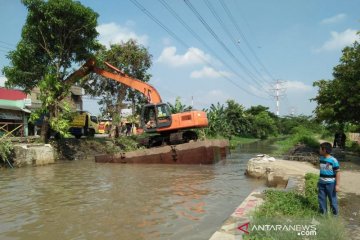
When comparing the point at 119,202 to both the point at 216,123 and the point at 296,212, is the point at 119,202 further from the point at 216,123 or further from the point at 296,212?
the point at 216,123

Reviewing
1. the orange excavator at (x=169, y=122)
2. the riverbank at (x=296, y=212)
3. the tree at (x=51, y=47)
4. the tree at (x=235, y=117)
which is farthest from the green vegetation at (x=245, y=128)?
the riverbank at (x=296, y=212)

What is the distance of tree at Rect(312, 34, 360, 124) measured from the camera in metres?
19.5

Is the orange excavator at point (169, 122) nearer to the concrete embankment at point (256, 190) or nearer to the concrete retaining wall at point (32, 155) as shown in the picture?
the concrete embankment at point (256, 190)

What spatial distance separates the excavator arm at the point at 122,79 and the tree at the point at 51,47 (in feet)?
1.55

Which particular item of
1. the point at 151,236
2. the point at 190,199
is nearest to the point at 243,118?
the point at 190,199

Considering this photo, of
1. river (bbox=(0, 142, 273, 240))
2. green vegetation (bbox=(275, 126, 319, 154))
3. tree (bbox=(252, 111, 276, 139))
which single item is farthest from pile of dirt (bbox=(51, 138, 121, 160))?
tree (bbox=(252, 111, 276, 139))

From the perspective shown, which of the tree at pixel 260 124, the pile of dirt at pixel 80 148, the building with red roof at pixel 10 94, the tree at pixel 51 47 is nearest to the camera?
the tree at pixel 51 47

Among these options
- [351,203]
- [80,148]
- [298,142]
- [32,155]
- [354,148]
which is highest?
[80,148]

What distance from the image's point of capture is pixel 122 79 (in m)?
23.1

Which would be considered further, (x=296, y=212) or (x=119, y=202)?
(x=119, y=202)

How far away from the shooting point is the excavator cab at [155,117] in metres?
20.0

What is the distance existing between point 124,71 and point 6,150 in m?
16.2

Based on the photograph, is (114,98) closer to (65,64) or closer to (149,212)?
(65,64)

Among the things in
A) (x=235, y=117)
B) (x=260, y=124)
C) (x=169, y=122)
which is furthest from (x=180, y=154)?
(x=260, y=124)
